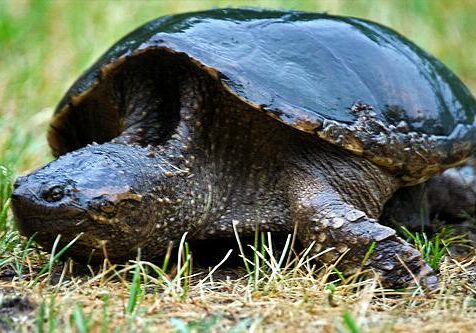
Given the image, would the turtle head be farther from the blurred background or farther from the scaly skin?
the blurred background

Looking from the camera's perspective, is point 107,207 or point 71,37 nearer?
point 107,207

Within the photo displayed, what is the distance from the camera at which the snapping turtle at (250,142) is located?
2.67 meters

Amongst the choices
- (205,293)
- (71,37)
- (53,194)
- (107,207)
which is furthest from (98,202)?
(71,37)

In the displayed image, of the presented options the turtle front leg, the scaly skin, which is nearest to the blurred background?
the scaly skin

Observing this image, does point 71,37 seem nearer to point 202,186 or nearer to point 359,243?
point 202,186

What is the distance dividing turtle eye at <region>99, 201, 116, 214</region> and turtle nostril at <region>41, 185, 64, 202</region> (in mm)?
131

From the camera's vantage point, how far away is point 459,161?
139 inches

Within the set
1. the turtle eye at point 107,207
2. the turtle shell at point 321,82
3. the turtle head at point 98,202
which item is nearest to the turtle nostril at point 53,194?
the turtle head at point 98,202

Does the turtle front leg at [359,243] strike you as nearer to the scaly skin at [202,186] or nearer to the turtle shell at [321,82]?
the scaly skin at [202,186]

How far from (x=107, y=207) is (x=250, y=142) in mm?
735

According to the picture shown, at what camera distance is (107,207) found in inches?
102

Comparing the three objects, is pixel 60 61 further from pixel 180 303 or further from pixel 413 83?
pixel 180 303

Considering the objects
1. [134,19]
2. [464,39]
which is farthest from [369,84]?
[464,39]

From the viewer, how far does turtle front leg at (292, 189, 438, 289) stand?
8.95ft
